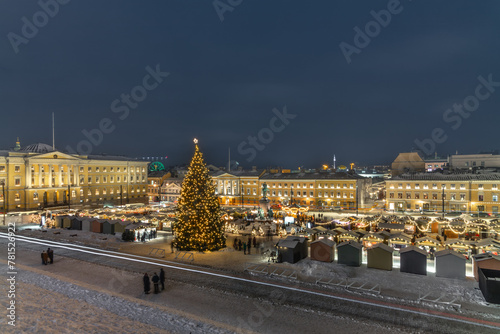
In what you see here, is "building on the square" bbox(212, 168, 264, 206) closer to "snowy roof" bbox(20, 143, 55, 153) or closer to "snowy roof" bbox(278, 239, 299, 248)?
"snowy roof" bbox(20, 143, 55, 153)

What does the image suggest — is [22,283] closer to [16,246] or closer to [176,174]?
[16,246]

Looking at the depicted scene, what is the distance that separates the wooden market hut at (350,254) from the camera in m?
23.6

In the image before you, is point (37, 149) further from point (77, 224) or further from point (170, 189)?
point (77, 224)

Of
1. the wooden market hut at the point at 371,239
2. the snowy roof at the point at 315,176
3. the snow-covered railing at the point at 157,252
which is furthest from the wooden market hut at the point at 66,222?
the snowy roof at the point at 315,176

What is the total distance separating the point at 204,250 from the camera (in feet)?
92.0

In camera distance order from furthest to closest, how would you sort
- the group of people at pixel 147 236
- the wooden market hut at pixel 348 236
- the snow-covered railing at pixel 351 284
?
the group of people at pixel 147 236 < the wooden market hut at pixel 348 236 < the snow-covered railing at pixel 351 284

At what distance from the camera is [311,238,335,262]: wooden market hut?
24594 mm

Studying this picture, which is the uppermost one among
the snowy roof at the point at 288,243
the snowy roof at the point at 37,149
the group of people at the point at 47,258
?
the snowy roof at the point at 37,149

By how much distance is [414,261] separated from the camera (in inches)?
854

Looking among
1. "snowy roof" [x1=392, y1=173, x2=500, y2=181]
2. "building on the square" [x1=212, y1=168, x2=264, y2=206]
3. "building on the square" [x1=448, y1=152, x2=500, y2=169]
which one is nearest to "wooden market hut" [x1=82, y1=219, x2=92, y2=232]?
"building on the square" [x1=212, y1=168, x2=264, y2=206]

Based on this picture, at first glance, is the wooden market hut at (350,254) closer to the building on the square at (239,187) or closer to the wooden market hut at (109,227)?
the wooden market hut at (109,227)

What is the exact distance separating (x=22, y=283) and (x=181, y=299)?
10203mm

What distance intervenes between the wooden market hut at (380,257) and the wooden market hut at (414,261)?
837 mm

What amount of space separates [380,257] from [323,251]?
4.17 m
